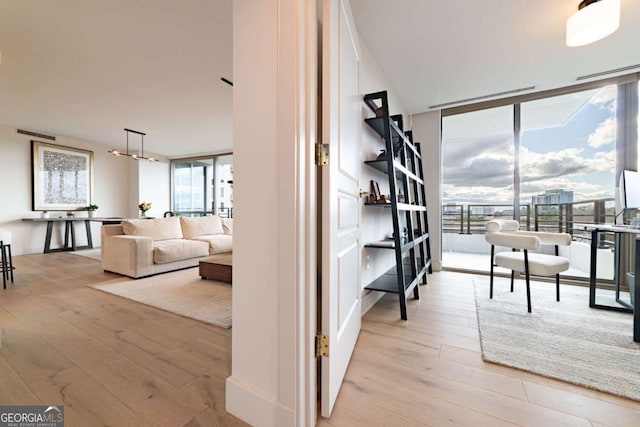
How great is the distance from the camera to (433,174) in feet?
12.9

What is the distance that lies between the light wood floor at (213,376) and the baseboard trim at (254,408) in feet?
0.16

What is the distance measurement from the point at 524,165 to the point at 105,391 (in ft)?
15.6

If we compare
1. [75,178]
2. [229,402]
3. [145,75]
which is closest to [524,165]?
[229,402]

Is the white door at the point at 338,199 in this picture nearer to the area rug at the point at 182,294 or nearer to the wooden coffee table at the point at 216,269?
the area rug at the point at 182,294

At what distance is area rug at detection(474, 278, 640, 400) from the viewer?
4.62 feet

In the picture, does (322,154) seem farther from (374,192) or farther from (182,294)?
(182,294)

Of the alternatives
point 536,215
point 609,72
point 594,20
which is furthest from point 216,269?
point 609,72

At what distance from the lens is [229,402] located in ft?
Answer: 3.79

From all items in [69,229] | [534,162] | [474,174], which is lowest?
[69,229]

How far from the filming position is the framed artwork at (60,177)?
520cm

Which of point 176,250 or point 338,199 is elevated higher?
point 338,199

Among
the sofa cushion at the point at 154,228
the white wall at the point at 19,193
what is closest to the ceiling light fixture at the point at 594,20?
the sofa cushion at the point at 154,228

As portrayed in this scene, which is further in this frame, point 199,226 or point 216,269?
point 199,226

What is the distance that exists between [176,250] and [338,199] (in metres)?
3.33
